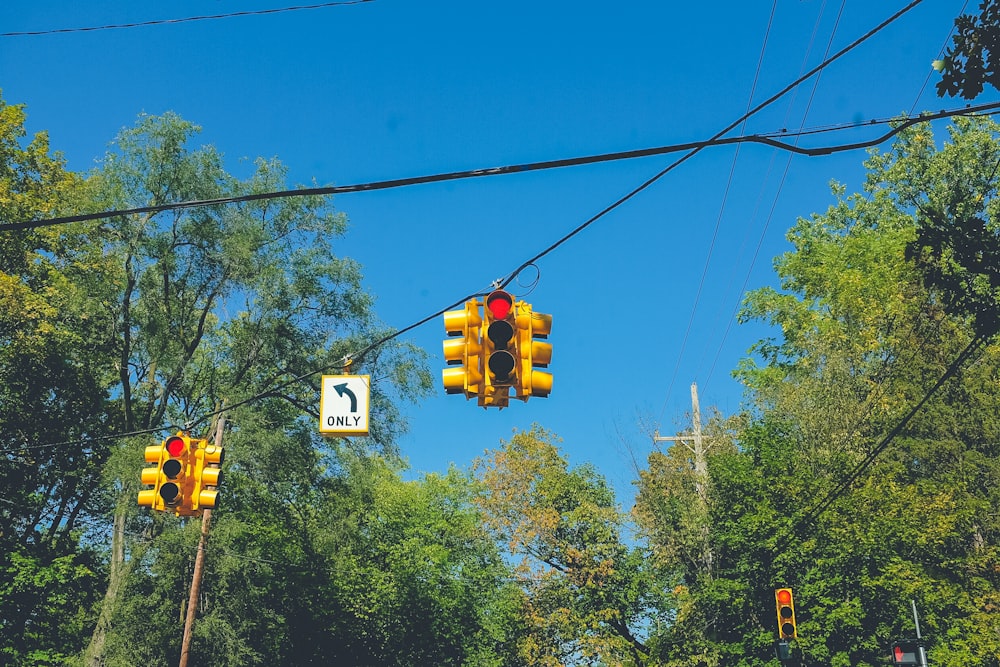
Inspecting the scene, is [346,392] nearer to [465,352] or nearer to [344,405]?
[344,405]

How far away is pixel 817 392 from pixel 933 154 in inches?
699

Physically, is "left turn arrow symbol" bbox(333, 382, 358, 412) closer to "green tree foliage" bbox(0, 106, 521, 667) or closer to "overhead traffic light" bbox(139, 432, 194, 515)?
"overhead traffic light" bbox(139, 432, 194, 515)

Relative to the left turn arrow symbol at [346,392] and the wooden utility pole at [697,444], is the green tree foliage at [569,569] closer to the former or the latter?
the wooden utility pole at [697,444]

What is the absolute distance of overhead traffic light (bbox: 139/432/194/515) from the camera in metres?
13.3

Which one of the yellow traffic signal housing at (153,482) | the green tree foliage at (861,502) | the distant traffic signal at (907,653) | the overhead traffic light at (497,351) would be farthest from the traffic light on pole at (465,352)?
the green tree foliage at (861,502)

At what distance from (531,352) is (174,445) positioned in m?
5.83

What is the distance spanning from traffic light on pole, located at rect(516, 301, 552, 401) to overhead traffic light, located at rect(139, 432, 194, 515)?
562 centimetres

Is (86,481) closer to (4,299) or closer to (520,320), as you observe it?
(4,299)

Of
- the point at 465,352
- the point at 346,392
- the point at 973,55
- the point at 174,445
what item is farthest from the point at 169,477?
the point at 973,55

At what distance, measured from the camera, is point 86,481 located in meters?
35.7

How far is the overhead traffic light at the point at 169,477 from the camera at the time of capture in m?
13.3

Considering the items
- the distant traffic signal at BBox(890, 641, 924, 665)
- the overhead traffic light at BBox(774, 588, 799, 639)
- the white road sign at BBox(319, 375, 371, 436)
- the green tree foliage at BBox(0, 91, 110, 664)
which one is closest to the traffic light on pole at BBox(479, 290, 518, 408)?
the white road sign at BBox(319, 375, 371, 436)

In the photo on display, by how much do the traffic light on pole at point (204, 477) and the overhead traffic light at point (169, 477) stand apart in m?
0.12

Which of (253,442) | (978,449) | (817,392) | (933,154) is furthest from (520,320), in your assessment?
(933,154)
